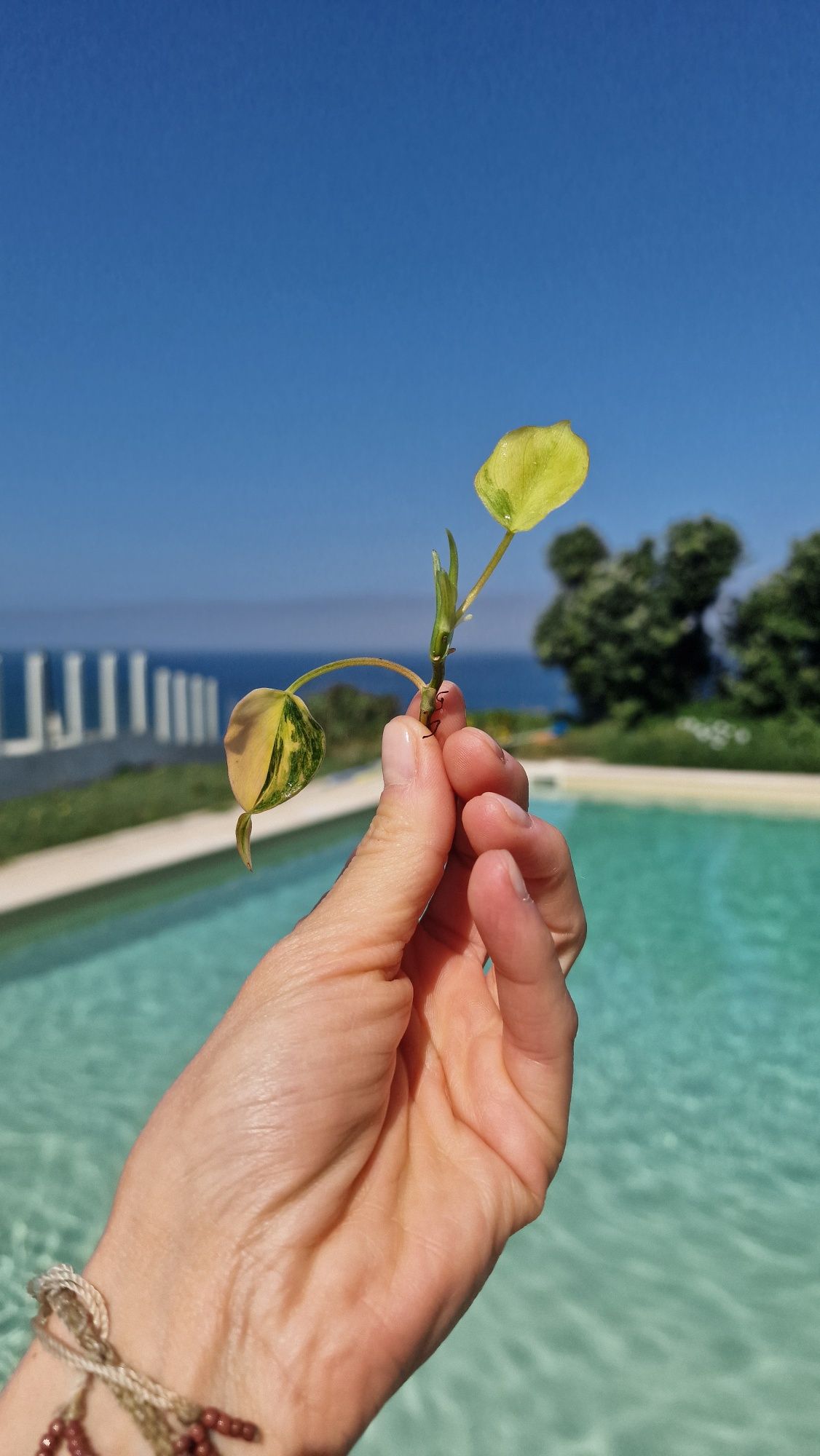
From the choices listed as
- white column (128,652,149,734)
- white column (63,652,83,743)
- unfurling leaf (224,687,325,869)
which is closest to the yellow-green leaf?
unfurling leaf (224,687,325,869)

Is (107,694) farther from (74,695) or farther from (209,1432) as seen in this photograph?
(209,1432)

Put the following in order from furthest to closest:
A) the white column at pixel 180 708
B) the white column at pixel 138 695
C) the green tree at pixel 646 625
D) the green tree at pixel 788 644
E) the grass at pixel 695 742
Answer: the green tree at pixel 646 625
the green tree at pixel 788 644
the white column at pixel 180 708
the white column at pixel 138 695
the grass at pixel 695 742

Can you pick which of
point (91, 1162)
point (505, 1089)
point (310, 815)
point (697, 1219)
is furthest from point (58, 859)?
point (505, 1089)

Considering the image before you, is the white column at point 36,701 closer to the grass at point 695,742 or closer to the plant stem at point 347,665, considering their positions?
the grass at point 695,742

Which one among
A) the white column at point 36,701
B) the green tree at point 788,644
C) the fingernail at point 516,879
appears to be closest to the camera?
the fingernail at point 516,879

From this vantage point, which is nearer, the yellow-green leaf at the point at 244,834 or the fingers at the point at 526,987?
the yellow-green leaf at the point at 244,834

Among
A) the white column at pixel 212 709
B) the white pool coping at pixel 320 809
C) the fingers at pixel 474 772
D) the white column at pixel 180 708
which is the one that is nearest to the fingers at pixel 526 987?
A: the fingers at pixel 474 772

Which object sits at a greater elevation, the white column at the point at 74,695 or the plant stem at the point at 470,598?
the plant stem at the point at 470,598

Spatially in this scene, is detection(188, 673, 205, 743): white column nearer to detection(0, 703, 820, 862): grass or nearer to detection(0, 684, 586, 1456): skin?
detection(0, 703, 820, 862): grass
